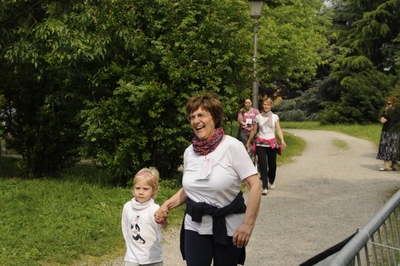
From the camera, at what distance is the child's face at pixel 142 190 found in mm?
4434

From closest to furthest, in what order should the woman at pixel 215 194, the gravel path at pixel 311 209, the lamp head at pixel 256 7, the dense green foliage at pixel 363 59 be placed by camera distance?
the woman at pixel 215 194 < the gravel path at pixel 311 209 < the lamp head at pixel 256 7 < the dense green foliage at pixel 363 59

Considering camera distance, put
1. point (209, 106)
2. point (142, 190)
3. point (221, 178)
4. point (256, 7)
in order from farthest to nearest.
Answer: point (256, 7) → point (142, 190) → point (209, 106) → point (221, 178)

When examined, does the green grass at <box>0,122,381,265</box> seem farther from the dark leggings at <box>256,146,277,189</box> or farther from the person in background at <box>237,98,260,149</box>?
the person in background at <box>237,98,260,149</box>

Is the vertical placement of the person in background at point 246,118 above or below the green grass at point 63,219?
above

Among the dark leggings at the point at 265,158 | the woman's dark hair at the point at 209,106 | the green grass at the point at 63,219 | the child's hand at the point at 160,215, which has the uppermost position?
the woman's dark hair at the point at 209,106

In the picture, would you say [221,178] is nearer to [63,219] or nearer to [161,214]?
[161,214]

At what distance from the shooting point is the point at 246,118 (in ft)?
45.0

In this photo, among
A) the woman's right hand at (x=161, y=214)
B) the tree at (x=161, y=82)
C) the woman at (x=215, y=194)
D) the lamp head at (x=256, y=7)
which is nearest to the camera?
the woman at (x=215, y=194)

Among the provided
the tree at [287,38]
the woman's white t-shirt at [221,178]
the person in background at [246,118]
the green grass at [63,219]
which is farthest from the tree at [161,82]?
the tree at [287,38]

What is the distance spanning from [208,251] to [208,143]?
26.8 inches

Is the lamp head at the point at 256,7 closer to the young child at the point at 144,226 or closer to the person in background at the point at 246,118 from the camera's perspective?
the person in background at the point at 246,118

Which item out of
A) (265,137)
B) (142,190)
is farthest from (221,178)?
(265,137)

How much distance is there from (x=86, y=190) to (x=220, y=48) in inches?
133

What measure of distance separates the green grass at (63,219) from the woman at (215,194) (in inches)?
112
